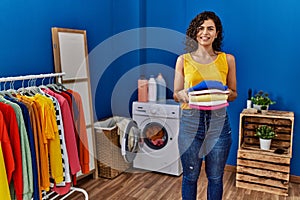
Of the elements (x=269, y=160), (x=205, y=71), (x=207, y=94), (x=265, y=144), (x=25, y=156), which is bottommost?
(x=269, y=160)

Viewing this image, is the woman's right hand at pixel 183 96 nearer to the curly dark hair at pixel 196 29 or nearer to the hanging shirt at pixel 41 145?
the curly dark hair at pixel 196 29

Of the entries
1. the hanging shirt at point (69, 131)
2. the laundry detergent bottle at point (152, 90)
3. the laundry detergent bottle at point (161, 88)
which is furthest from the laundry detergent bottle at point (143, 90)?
the hanging shirt at point (69, 131)

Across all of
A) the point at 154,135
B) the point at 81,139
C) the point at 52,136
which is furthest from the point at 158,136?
the point at 52,136

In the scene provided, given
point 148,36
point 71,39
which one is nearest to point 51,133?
point 71,39

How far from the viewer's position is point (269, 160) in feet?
8.85

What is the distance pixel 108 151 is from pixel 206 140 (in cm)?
147

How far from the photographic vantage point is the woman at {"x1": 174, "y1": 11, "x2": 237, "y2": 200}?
66.8 inches

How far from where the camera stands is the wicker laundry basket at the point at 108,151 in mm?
2969

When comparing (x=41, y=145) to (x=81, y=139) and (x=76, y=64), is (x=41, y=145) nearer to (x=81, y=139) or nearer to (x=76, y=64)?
(x=81, y=139)

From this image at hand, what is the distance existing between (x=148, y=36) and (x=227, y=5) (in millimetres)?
974

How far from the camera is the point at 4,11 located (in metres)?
2.20

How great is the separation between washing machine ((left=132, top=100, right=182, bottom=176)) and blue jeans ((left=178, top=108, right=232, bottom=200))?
1169 millimetres

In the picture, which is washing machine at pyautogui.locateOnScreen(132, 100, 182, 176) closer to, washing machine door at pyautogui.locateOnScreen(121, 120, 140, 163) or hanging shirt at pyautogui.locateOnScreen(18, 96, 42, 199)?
washing machine door at pyautogui.locateOnScreen(121, 120, 140, 163)

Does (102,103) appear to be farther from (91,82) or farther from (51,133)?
(51,133)
